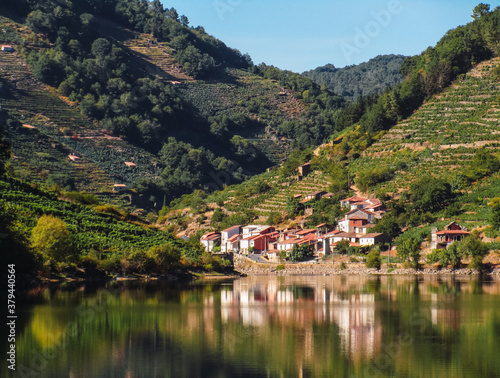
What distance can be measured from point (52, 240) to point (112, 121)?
4062 inches

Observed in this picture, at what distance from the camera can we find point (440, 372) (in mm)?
31438

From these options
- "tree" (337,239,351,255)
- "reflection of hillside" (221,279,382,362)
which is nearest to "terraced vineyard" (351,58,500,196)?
"tree" (337,239,351,255)

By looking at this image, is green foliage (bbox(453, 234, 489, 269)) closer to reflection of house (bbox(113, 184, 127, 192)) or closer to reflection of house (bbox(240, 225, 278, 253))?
reflection of house (bbox(240, 225, 278, 253))

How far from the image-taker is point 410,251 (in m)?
83.2

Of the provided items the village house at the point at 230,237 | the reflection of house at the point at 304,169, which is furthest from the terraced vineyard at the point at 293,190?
the village house at the point at 230,237

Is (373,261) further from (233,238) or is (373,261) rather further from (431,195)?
(233,238)

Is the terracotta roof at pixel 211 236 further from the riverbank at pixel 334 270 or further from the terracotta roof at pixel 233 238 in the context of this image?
the riverbank at pixel 334 270

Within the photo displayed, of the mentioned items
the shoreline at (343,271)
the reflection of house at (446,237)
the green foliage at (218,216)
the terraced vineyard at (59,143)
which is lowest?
the shoreline at (343,271)

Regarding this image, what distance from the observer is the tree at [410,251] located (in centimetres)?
8156

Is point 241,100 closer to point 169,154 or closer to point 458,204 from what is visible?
point 169,154

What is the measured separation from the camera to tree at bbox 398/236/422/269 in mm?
81562

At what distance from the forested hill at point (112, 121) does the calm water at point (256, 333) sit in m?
72.3

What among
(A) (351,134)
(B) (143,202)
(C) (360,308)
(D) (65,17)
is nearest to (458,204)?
(A) (351,134)

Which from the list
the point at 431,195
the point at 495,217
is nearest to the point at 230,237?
the point at 431,195
